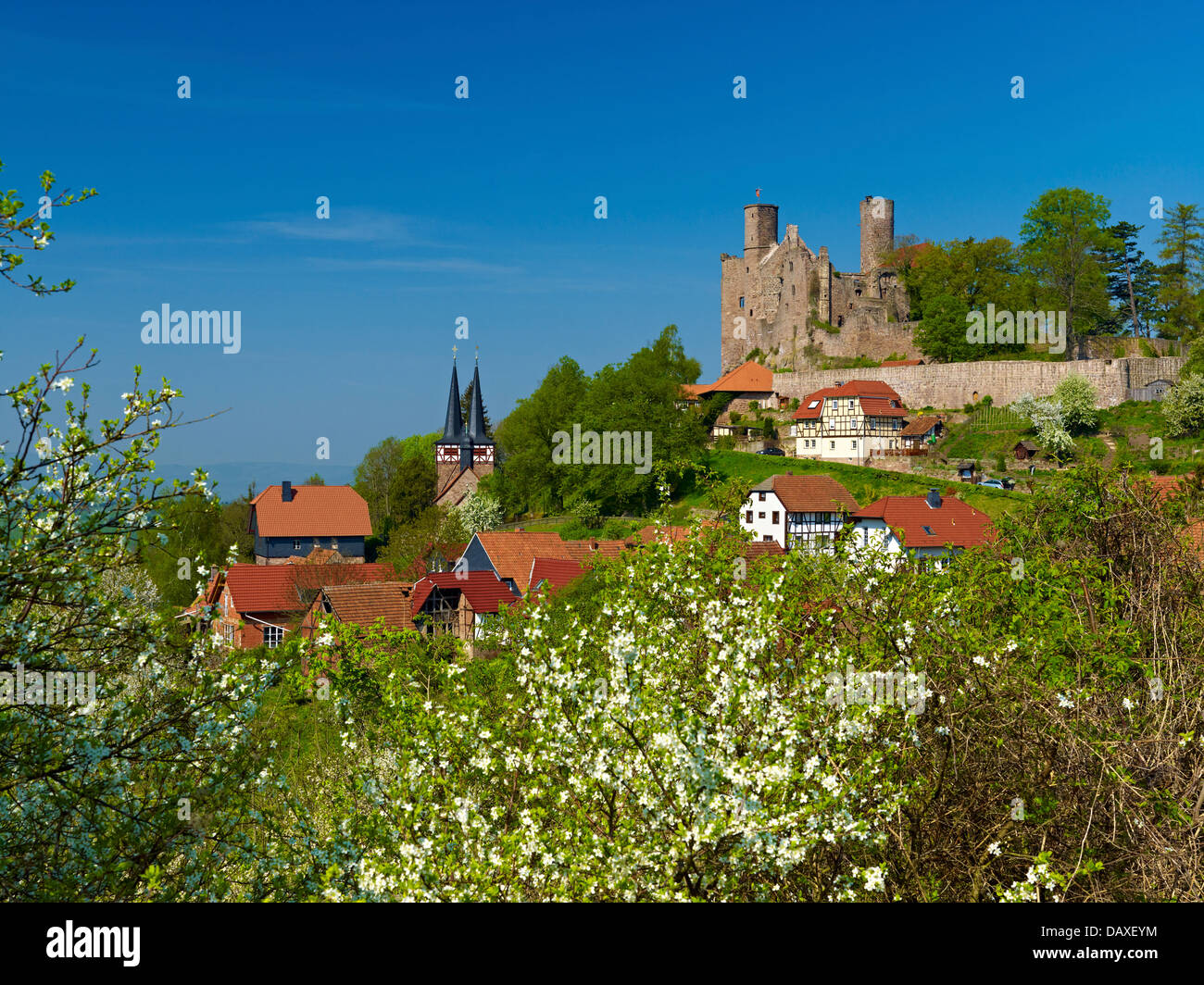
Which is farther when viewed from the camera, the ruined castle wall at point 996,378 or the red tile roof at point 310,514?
the ruined castle wall at point 996,378

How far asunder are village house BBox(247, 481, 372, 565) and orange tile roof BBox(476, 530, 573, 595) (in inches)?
489

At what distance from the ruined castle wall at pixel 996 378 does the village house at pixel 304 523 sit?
37.3 metres

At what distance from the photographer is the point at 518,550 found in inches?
1759

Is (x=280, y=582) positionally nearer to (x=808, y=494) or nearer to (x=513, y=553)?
(x=513, y=553)

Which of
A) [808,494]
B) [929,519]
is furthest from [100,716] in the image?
[808,494]

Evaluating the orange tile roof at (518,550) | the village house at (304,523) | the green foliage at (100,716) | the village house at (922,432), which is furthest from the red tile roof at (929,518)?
the green foliage at (100,716)

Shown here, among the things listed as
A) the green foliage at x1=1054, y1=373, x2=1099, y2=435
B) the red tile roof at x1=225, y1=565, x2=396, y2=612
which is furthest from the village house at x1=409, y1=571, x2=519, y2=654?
the green foliage at x1=1054, y1=373, x2=1099, y2=435

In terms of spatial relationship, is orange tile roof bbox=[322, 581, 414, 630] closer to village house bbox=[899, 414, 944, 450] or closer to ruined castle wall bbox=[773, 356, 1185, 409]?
village house bbox=[899, 414, 944, 450]

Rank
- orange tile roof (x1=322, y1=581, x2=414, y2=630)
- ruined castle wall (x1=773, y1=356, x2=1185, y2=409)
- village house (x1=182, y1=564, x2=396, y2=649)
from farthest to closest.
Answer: ruined castle wall (x1=773, y1=356, x2=1185, y2=409) < village house (x1=182, y1=564, x2=396, y2=649) < orange tile roof (x1=322, y1=581, x2=414, y2=630)

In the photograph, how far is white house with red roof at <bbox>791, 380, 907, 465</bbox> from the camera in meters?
67.1

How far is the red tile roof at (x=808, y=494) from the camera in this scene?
4884 cm

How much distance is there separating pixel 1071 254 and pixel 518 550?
4695 cm

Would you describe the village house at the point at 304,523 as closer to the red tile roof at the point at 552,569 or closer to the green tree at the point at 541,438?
Answer: the green tree at the point at 541,438
